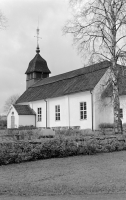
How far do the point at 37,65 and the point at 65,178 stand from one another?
119ft

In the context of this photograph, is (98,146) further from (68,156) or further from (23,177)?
(23,177)

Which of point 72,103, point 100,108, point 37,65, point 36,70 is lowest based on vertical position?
point 100,108

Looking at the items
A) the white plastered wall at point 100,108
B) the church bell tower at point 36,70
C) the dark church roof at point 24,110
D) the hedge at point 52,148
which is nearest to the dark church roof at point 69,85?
the white plastered wall at point 100,108

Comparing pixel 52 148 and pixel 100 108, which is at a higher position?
pixel 100 108

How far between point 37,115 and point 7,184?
2716 centimetres

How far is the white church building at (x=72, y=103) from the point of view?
81.7ft

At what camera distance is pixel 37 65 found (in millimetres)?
42250

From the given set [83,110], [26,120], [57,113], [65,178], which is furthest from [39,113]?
[65,178]

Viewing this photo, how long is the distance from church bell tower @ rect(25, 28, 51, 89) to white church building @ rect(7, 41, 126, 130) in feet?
13.8

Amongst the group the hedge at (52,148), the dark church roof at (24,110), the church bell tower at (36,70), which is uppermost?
the church bell tower at (36,70)

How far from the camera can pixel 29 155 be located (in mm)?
9492

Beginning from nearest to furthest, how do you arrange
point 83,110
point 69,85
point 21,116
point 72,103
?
point 83,110 < point 72,103 < point 69,85 < point 21,116

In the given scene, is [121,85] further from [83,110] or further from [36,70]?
[36,70]

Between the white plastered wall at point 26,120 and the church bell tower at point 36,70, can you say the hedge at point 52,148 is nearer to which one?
the white plastered wall at point 26,120
